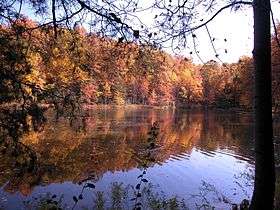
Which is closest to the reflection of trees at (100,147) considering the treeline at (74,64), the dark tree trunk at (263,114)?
the treeline at (74,64)

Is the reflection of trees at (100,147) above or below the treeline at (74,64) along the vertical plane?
below

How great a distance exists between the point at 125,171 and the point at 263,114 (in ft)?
46.9

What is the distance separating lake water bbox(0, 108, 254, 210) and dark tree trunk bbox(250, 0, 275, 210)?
253 centimetres

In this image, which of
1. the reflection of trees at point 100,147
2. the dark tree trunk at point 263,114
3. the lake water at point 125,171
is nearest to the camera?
the dark tree trunk at point 263,114

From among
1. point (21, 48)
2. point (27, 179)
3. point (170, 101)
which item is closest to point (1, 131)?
point (21, 48)

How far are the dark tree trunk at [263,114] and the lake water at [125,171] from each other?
2532mm

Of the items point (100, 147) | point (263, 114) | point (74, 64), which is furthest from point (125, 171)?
point (263, 114)

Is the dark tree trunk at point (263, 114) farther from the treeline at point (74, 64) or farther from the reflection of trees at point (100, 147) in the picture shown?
the reflection of trees at point (100, 147)

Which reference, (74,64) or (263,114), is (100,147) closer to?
(74,64)

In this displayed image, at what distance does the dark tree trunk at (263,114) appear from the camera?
4672 mm

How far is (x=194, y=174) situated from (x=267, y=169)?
48.3ft

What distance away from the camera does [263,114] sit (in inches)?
186

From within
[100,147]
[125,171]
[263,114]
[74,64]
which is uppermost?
[74,64]

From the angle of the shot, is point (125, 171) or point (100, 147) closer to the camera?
point (125, 171)
